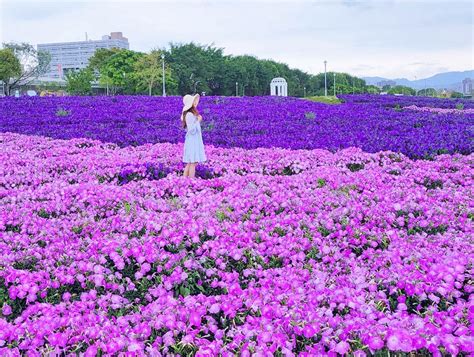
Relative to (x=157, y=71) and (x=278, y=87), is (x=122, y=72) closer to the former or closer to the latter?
(x=157, y=71)

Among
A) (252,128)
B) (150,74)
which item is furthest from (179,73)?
(252,128)

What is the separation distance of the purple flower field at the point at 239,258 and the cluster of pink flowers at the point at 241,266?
0.06 ft

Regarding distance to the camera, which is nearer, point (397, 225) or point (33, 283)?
point (33, 283)

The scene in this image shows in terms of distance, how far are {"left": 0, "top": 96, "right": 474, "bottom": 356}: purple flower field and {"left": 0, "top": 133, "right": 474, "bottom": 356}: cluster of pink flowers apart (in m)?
0.02

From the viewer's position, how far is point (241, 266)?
17.4 feet

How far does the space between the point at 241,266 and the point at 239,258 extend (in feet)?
0.28

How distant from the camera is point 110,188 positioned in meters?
8.33

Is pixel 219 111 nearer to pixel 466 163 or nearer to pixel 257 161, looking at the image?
pixel 257 161

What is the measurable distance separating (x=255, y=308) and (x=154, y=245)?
1897 mm

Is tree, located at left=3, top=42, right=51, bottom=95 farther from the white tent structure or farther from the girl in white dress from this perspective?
the girl in white dress

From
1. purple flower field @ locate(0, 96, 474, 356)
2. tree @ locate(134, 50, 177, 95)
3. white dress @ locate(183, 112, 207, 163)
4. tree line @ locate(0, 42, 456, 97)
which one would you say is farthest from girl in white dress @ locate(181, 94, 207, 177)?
tree @ locate(134, 50, 177, 95)

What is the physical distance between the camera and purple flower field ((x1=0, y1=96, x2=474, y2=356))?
143 inches

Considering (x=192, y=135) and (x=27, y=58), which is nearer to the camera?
(x=192, y=135)

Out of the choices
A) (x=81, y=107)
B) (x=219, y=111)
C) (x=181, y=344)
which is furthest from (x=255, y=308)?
(x=81, y=107)
